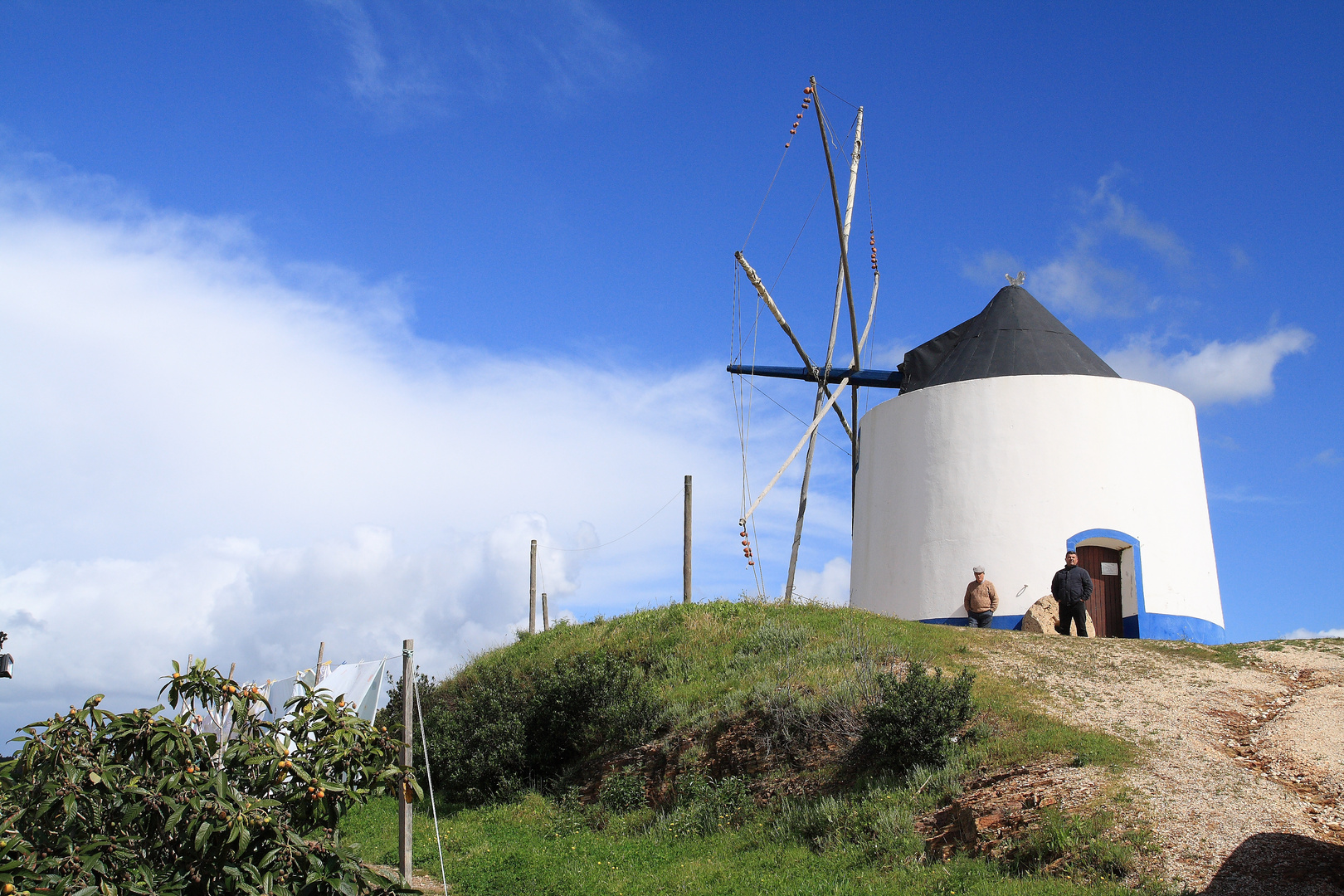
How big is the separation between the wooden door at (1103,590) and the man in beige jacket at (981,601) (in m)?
1.86

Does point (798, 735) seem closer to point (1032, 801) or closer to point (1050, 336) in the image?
point (1032, 801)

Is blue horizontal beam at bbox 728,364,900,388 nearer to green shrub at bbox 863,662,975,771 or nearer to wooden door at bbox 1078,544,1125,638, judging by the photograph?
wooden door at bbox 1078,544,1125,638

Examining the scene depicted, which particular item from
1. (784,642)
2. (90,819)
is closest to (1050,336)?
(784,642)

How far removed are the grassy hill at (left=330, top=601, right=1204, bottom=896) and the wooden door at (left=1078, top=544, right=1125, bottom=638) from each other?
3.42 meters

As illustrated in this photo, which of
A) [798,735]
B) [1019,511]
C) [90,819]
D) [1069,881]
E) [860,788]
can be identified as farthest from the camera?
[1019,511]

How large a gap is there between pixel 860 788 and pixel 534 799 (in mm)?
4919

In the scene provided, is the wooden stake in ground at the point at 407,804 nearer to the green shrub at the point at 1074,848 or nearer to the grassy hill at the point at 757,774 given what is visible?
the grassy hill at the point at 757,774

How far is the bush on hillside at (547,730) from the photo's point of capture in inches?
523

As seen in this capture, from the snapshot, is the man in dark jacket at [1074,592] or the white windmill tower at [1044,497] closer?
the man in dark jacket at [1074,592]

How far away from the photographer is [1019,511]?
17.2 meters

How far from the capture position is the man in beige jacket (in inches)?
640

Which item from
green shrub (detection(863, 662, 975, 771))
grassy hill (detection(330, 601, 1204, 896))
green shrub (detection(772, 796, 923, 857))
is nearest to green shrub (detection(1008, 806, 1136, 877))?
grassy hill (detection(330, 601, 1204, 896))

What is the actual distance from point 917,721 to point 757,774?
219 centimetres

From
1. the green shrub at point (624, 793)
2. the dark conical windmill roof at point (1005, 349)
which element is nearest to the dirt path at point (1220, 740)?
the green shrub at point (624, 793)
